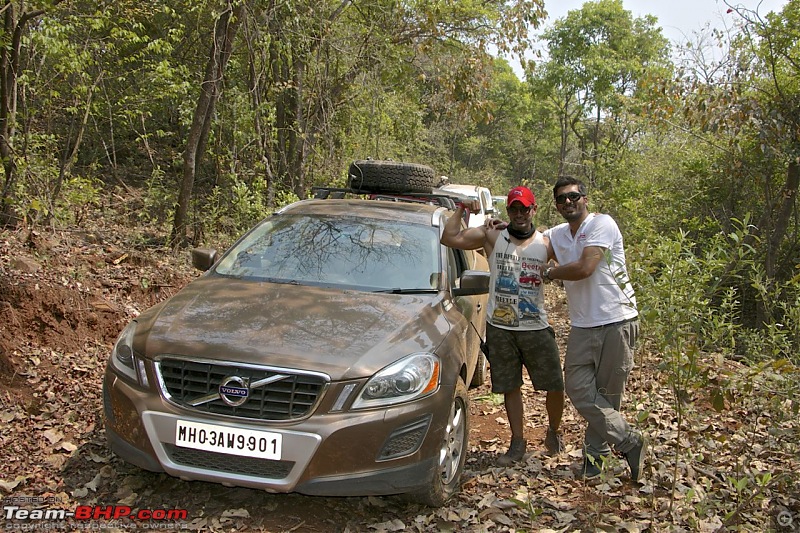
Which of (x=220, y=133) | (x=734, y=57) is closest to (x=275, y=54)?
(x=220, y=133)

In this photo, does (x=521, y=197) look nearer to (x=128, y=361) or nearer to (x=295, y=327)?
→ (x=295, y=327)

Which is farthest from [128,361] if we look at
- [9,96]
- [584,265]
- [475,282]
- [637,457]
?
[9,96]

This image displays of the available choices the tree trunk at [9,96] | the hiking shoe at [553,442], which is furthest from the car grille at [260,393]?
the tree trunk at [9,96]

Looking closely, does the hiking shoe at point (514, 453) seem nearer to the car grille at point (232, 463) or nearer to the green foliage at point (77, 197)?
the car grille at point (232, 463)

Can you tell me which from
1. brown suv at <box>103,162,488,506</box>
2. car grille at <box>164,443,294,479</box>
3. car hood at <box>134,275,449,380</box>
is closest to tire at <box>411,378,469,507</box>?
brown suv at <box>103,162,488,506</box>

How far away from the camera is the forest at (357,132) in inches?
211

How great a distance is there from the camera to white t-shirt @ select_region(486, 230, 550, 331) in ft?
13.9

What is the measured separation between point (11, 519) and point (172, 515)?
774 millimetres

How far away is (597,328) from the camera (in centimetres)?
406

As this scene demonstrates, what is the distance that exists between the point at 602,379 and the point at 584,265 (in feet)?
2.57

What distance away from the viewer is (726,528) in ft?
10.7

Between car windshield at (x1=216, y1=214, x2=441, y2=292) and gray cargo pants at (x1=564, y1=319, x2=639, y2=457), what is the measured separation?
3.40 ft

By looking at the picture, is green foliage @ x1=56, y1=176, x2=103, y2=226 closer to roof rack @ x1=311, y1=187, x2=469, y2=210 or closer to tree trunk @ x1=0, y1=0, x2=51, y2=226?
tree trunk @ x1=0, y1=0, x2=51, y2=226

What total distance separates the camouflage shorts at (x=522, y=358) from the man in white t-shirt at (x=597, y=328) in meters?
0.17
